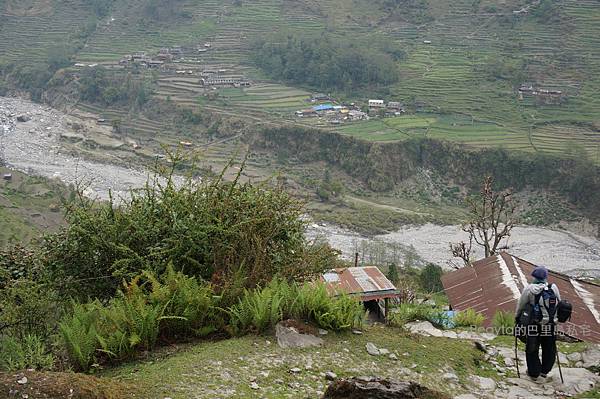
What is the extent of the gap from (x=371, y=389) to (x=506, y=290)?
6.67 meters

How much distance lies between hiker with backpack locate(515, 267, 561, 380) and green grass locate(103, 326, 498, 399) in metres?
0.34

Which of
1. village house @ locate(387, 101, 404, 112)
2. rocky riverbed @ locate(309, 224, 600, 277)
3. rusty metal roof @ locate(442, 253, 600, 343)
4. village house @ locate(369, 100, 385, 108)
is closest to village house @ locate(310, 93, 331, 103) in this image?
village house @ locate(369, 100, 385, 108)

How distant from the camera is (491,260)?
10891 millimetres

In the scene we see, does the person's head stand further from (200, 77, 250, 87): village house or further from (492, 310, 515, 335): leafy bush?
(200, 77, 250, 87): village house

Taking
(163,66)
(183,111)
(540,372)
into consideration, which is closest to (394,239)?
(183,111)

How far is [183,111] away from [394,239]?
924 inches

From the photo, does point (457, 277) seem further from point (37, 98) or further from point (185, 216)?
point (37, 98)

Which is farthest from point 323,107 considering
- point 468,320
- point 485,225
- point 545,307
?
point 545,307

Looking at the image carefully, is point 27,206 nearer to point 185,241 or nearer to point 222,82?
point 222,82

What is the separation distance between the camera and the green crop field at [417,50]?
4094 centimetres

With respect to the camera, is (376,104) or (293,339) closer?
(293,339)

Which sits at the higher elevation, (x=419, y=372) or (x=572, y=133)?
(x=419, y=372)

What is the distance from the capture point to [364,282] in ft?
31.7

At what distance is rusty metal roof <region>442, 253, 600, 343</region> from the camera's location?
8.16 m
